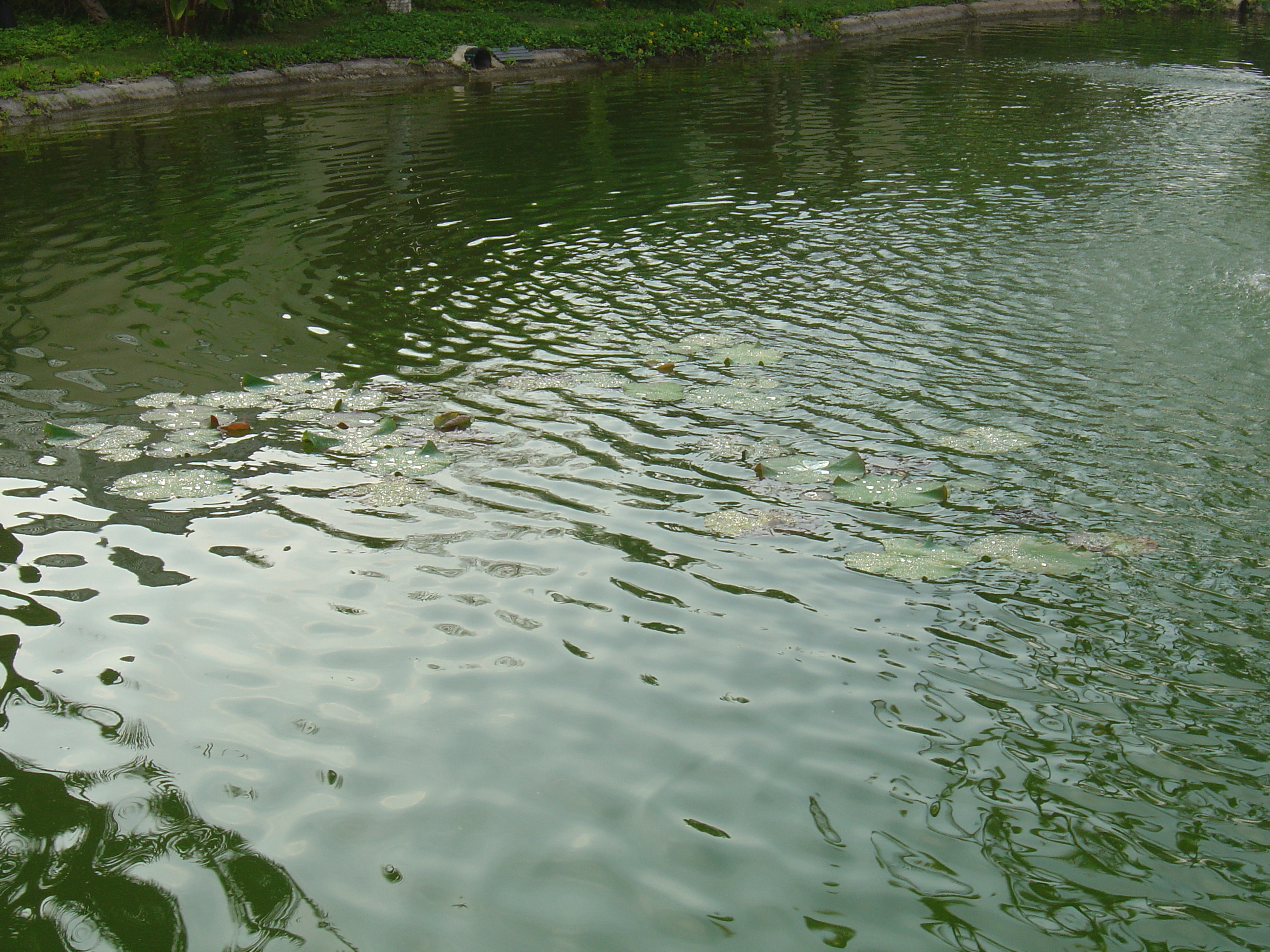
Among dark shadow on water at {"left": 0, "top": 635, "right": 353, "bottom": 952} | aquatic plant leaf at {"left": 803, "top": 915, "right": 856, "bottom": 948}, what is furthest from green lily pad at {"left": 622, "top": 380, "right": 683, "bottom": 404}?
aquatic plant leaf at {"left": 803, "top": 915, "right": 856, "bottom": 948}

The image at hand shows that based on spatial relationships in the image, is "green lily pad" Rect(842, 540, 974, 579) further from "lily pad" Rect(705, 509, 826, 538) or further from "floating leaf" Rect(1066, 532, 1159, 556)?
"floating leaf" Rect(1066, 532, 1159, 556)

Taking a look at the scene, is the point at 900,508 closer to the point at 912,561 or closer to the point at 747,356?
the point at 912,561

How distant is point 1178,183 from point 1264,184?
0.79 meters

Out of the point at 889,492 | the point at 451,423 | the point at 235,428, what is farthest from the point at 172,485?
the point at 889,492

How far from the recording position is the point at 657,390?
612cm

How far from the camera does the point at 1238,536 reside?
4312mm

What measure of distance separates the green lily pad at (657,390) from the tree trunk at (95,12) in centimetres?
1984

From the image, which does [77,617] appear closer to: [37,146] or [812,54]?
[37,146]

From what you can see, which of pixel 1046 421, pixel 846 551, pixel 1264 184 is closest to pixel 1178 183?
pixel 1264 184

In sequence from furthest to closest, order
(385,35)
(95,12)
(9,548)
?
(385,35)
(95,12)
(9,548)

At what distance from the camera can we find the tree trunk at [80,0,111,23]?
2055 cm

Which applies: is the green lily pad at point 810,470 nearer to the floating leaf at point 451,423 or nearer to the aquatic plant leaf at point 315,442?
the floating leaf at point 451,423

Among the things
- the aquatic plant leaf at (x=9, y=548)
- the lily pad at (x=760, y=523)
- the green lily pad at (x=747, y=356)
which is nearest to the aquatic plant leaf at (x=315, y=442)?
the aquatic plant leaf at (x=9, y=548)

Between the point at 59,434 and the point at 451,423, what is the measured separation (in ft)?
7.13
